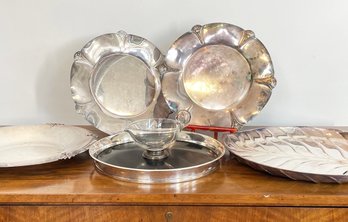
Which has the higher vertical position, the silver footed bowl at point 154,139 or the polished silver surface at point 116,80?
the polished silver surface at point 116,80

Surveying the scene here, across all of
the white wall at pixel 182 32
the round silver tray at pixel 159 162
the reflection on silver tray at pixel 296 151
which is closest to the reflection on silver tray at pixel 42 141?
the round silver tray at pixel 159 162

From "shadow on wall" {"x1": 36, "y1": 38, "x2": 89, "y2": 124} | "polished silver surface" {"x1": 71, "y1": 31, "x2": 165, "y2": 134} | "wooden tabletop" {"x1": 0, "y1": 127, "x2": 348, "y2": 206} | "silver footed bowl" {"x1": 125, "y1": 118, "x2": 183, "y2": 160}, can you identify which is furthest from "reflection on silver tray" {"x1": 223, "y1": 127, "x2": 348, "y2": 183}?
"shadow on wall" {"x1": 36, "y1": 38, "x2": 89, "y2": 124}

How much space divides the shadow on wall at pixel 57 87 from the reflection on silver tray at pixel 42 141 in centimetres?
14

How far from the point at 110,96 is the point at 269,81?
15.7 inches

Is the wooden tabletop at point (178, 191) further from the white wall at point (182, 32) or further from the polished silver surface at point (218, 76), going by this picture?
the white wall at point (182, 32)

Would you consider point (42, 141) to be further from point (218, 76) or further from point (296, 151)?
point (296, 151)

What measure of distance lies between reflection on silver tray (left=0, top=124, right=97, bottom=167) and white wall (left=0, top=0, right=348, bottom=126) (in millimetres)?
163

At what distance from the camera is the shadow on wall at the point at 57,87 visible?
1007 millimetres

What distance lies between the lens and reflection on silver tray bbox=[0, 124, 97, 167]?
2.53ft

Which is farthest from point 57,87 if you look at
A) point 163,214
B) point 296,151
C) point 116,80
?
point 296,151

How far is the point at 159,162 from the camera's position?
0.72 meters

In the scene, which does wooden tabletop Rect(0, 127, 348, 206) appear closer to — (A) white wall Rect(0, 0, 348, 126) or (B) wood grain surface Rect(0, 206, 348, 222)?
(B) wood grain surface Rect(0, 206, 348, 222)

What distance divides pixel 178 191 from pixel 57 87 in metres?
0.58

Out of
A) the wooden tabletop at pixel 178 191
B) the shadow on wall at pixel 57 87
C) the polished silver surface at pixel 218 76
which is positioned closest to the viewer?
the wooden tabletop at pixel 178 191
